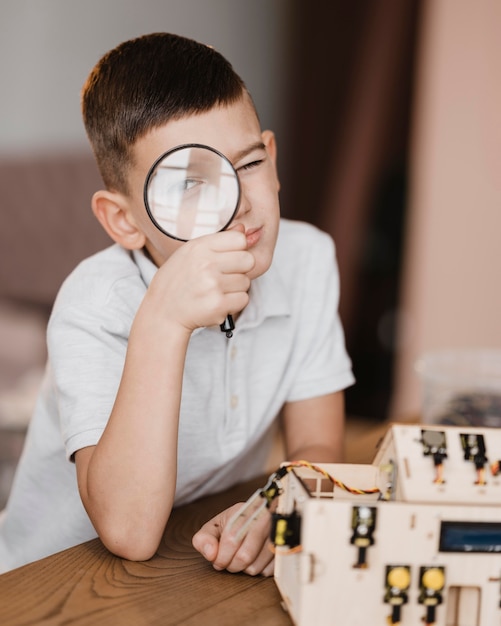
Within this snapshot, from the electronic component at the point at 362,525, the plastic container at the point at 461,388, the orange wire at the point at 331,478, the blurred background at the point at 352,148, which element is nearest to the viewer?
the electronic component at the point at 362,525

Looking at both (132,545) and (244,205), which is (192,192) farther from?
(132,545)

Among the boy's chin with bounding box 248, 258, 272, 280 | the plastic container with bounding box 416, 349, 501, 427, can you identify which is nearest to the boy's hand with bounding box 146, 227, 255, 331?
the boy's chin with bounding box 248, 258, 272, 280

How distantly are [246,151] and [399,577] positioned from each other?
0.63 m

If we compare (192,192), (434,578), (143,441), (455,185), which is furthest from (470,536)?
(455,185)

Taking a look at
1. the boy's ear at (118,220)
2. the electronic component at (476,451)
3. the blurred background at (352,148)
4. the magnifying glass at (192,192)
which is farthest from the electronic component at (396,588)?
the blurred background at (352,148)

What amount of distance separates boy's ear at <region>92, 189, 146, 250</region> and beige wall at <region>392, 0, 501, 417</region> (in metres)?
2.65

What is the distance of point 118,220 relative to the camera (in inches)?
49.4

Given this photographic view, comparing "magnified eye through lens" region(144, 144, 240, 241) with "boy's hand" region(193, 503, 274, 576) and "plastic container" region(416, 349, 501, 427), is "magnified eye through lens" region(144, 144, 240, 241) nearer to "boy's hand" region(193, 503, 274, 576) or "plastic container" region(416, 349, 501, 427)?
"boy's hand" region(193, 503, 274, 576)

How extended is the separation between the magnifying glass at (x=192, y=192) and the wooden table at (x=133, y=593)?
0.29 metres

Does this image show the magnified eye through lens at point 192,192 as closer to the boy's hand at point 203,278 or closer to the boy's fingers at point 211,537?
the boy's hand at point 203,278

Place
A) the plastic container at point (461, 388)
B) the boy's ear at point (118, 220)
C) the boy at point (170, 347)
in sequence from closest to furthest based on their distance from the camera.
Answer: the boy at point (170, 347) → the boy's ear at point (118, 220) → the plastic container at point (461, 388)

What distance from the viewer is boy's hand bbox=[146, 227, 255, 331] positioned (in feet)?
3.02

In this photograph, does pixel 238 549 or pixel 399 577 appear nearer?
pixel 399 577

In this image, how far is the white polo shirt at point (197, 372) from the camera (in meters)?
1.13
